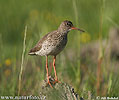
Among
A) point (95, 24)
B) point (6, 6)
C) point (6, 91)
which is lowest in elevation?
point (6, 91)

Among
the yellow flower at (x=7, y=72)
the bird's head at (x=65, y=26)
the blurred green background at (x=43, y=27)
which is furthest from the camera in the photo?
the yellow flower at (x=7, y=72)

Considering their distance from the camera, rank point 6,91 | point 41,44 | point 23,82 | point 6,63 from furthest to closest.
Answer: point 6,63 → point 23,82 → point 6,91 → point 41,44

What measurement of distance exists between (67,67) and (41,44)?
66.6 inches

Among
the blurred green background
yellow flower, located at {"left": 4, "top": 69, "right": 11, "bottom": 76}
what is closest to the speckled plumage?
the blurred green background

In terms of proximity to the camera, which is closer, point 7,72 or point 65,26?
point 65,26

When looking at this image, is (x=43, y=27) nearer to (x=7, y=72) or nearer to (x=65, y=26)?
(x=7, y=72)

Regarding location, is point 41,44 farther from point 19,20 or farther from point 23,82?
point 19,20

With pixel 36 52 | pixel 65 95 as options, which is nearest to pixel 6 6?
pixel 36 52

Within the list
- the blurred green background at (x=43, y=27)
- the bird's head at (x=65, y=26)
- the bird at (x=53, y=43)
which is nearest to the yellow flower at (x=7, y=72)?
the blurred green background at (x=43, y=27)

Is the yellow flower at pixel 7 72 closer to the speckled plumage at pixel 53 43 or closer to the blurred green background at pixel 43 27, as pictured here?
the blurred green background at pixel 43 27

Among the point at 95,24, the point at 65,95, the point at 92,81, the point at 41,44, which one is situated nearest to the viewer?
the point at 65,95

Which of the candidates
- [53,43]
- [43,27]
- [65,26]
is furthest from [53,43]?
[43,27]

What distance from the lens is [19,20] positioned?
979 centimetres

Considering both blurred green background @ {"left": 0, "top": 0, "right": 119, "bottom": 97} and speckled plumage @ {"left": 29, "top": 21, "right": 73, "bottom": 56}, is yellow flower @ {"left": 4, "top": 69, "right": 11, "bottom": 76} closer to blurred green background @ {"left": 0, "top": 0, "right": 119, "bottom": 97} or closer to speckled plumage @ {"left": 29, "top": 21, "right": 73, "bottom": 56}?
blurred green background @ {"left": 0, "top": 0, "right": 119, "bottom": 97}
